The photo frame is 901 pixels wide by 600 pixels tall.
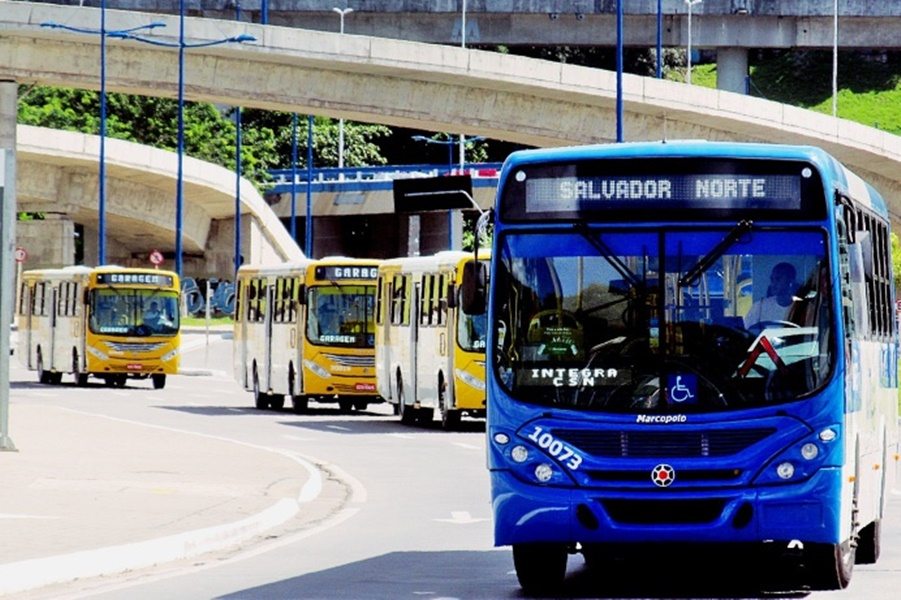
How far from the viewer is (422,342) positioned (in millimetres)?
36656

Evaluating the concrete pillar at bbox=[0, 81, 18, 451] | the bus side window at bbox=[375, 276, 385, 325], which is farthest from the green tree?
the concrete pillar at bbox=[0, 81, 18, 451]

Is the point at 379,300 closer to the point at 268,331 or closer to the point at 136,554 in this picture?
the point at 268,331

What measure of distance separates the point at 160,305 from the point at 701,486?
4065cm

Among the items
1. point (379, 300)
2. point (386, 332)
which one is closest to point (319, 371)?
point (379, 300)

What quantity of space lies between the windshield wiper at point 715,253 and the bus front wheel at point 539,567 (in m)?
1.71

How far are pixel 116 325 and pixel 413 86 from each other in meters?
14.1

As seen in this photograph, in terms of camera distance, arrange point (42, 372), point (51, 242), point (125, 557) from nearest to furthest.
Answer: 1. point (125, 557)
2. point (42, 372)
3. point (51, 242)

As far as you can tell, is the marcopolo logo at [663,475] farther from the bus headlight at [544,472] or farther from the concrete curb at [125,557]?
the concrete curb at [125,557]

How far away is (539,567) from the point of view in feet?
46.9

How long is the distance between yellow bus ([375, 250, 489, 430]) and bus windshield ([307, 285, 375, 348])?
1676 millimetres

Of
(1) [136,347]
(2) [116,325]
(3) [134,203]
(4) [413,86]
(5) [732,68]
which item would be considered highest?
(5) [732,68]

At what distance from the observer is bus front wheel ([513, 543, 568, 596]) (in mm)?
14203

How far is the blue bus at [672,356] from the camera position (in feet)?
44.5

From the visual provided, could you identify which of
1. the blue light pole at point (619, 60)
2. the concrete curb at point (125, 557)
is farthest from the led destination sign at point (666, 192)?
the blue light pole at point (619, 60)
